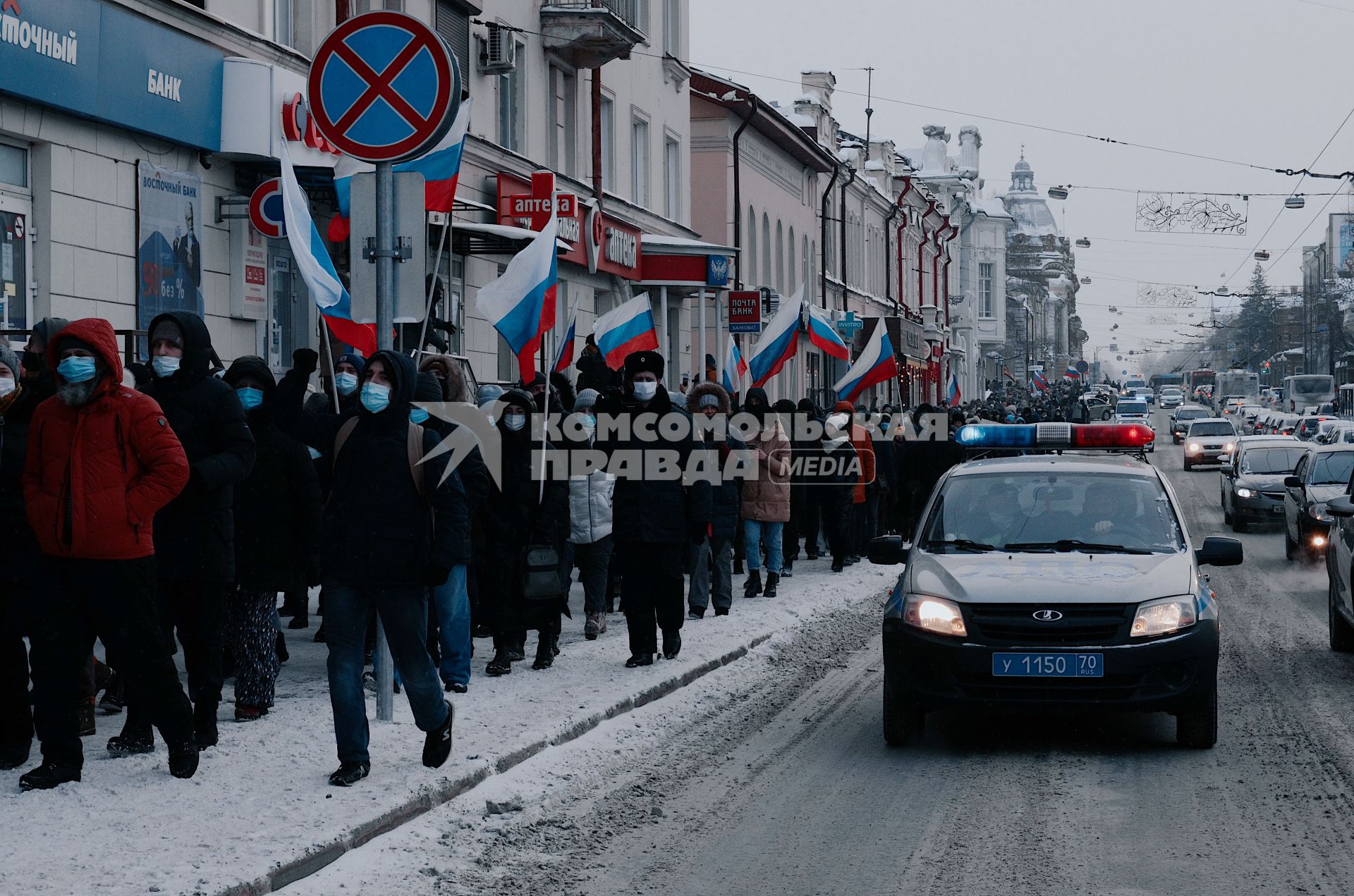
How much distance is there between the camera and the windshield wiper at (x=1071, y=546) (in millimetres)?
8953

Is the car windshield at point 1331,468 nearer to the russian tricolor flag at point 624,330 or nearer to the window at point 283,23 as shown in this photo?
the russian tricolor flag at point 624,330

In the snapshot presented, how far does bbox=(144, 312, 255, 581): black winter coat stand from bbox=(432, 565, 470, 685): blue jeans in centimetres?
199

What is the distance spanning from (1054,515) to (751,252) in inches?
1286

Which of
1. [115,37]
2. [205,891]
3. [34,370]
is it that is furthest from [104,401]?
[115,37]

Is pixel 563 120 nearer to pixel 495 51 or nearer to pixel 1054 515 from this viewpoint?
pixel 495 51

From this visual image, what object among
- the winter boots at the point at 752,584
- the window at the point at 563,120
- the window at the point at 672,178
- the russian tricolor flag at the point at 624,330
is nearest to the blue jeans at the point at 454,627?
the winter boots at the point at 752,584

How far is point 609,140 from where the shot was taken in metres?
28.8

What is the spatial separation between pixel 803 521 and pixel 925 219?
56512 millimetres

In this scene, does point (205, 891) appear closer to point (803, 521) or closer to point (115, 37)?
point (115, 37)

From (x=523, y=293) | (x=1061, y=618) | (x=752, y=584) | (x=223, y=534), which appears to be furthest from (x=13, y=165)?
(x=1061, y=618)

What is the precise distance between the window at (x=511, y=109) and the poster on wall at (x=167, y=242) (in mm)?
8687

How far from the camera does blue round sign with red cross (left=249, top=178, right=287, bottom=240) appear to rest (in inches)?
612

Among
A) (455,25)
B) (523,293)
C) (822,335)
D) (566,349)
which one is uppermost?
(455,25)

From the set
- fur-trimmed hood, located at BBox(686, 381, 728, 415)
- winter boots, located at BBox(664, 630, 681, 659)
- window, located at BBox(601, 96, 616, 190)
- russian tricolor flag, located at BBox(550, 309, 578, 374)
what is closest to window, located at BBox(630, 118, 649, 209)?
window, located at BBox(601, 96, 616, 190)
